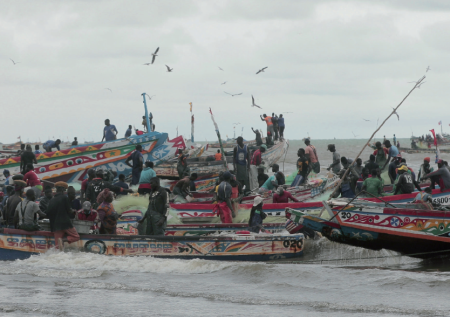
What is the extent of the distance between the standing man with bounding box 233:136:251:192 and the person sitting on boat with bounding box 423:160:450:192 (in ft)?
16.4

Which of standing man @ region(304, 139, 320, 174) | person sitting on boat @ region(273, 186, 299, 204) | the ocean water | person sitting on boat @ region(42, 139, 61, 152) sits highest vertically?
person sitting on boat @ region(42, 139, 61, 152)

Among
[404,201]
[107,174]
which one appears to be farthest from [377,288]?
[107,174]

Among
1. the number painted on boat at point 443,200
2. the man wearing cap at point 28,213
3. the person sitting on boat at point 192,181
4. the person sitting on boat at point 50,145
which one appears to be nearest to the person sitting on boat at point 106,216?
the man wearing cap at point 28,213

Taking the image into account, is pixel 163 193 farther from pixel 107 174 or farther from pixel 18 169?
pixel 18 169

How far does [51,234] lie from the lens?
37.7 feet

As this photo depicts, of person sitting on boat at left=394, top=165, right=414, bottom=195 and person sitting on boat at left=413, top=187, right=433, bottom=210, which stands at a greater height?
person sitting on boat at left=394, top=165, right=414, bottom=195

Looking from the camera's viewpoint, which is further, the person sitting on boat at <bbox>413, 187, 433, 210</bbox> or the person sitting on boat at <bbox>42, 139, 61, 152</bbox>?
the person sitting on boat at <bbox>42, 139, 61, 152</bbox>

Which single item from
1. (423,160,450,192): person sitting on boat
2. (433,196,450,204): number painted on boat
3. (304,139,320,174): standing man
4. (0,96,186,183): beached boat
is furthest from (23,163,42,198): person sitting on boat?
(433,196,450,204): number painted on boat

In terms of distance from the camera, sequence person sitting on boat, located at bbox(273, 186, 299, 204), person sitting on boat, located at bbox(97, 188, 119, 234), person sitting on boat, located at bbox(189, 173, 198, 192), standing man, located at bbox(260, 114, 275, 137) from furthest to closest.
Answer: standing man, located at bbox(260, 114, 275, 137) → person sitting on boat, located at bbox(189, 173, 198, 192) → person sitting on boat, located at bbox(273, 186, 299, 204) → person sitting on boat, located at bbox(97, 188, 119, 234)

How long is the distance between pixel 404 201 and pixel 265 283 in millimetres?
5362

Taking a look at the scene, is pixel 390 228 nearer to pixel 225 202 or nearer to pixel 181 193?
pixel 225 202

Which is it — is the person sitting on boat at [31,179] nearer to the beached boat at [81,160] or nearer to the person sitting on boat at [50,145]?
the beached boat at [81,160]

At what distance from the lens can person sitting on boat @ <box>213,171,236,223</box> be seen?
514 inches

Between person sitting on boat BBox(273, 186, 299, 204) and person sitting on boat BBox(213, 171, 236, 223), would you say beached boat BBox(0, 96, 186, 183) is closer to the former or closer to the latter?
person sitting on boat BBox(213, 171, 236, 223)
